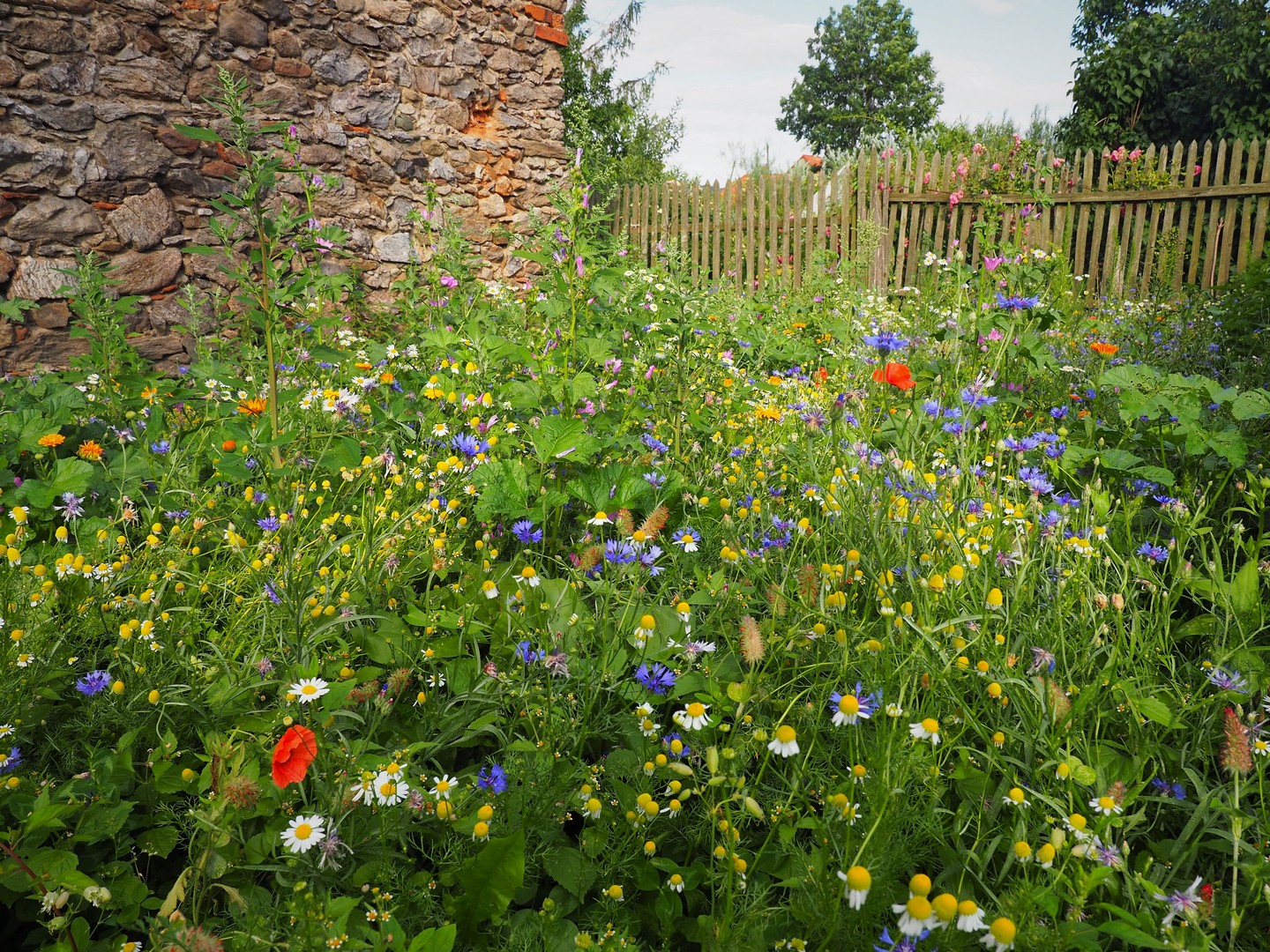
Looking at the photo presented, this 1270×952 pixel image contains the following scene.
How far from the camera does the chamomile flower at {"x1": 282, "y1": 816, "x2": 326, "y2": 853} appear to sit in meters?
1.06

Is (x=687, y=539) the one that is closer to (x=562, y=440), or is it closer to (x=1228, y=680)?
(x=562, y=440)

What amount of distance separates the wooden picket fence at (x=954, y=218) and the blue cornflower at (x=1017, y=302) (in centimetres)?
446

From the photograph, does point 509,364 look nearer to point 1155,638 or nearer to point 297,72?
point 1155,638

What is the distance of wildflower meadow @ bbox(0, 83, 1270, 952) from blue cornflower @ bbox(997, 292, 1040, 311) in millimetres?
14

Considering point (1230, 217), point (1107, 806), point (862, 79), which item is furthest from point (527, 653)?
point (862, 79)

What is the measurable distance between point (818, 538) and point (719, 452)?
101cm

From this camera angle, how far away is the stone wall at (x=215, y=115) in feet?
14.2

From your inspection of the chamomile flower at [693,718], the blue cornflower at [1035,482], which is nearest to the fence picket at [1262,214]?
the blue cornflower at [1035,482]

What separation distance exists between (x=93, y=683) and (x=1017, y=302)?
3.08 meters

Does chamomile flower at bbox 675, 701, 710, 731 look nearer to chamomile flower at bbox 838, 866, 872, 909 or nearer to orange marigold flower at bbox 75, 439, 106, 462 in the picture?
chamomile flower at bbox 838, 866, 872, 909

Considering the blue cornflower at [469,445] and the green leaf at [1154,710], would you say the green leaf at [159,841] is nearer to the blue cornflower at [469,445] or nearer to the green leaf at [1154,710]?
the blue cornflower at [469,445]

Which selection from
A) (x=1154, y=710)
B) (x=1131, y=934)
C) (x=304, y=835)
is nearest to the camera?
(x=1131, y=934)

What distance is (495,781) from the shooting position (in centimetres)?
126

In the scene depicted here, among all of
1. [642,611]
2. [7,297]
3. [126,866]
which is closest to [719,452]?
[642,611]
